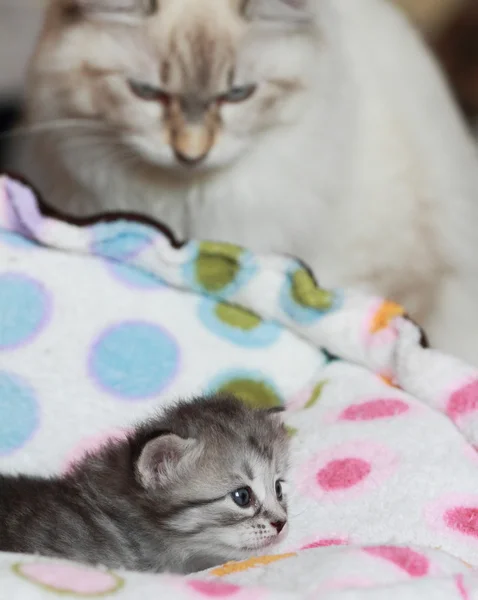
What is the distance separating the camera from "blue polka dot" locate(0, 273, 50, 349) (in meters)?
1.23

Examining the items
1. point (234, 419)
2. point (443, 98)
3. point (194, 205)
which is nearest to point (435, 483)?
point (234, 419)

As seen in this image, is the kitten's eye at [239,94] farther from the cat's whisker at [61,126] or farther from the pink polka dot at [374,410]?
the pink polka dot at [374,410]

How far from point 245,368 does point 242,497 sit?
0.34 m

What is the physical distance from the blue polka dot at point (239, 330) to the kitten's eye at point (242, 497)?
1.19 feet

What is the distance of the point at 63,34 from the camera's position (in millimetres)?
1393

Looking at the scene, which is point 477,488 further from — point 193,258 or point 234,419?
point 193,258

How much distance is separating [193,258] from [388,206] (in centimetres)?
53

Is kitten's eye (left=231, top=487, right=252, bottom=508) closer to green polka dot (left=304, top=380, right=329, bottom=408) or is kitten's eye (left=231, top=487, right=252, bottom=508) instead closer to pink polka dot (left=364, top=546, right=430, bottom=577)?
pink polka dot (left=364, top=546, right=430, bottom=577)

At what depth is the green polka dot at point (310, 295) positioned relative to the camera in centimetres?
127

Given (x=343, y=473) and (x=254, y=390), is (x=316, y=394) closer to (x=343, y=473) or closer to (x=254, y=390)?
(x=254, y=390)

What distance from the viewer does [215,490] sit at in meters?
0.95

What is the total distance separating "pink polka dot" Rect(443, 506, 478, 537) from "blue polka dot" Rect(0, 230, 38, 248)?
74 centimetres

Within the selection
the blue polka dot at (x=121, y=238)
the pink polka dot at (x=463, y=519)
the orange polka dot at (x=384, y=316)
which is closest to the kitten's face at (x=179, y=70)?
the blue polka dot at (x=121, y=238)

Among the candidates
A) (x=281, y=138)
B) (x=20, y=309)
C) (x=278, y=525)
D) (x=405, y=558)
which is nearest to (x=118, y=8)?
(x=281, y=138)
